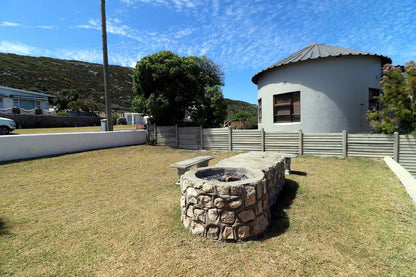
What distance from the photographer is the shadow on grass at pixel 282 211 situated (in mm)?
3309

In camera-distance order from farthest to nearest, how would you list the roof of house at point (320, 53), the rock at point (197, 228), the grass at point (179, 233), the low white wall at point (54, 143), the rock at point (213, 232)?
the roof of house at point (320, 53), the low white wall at point (54, 143), the rock at point (197, 228), the rock at point (213, 232), the grass at point (179, 233)

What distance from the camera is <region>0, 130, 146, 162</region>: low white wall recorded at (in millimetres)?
8703

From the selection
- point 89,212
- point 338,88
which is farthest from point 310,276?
point 338,88

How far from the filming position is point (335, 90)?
1020cm

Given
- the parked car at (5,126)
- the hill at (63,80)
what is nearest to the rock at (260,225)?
the parked car at (5,126)

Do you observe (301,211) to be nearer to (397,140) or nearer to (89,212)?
(89,212)

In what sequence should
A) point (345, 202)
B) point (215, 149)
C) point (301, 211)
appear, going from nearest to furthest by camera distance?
point (301, 211), point (345, 202), point (215, 149)

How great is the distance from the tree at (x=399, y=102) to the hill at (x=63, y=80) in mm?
30307

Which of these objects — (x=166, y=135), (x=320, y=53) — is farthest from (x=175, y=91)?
(x=320, y=53)

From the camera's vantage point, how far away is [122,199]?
4.82 metres

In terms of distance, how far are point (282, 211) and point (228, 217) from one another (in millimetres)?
1638

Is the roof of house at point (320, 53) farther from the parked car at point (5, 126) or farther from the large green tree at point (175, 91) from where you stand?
the parked car at point (5, 126)

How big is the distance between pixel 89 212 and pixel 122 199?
800 mm

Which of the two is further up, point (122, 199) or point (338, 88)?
point (338, 88)
